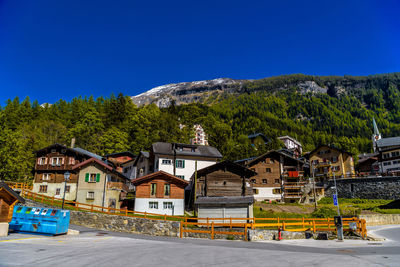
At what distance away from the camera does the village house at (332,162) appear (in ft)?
232

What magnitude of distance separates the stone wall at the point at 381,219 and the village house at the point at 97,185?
1478 inches

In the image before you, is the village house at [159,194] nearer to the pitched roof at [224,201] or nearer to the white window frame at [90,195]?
the pitched roof at [224,201]

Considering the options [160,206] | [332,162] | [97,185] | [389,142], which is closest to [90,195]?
[97,185]

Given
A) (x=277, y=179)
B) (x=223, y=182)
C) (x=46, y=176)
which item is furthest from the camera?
(x=277, y=179)

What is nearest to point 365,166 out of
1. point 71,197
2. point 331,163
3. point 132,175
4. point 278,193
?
point 331,163

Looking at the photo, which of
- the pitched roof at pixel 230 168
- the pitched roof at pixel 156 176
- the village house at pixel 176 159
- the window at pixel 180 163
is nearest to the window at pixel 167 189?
the pitched roof at pixel 156 176

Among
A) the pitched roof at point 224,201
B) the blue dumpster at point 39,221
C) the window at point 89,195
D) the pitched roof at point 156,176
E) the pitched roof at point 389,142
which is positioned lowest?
the blue dumpster at point 39,221

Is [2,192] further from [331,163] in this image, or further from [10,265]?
[331,163]

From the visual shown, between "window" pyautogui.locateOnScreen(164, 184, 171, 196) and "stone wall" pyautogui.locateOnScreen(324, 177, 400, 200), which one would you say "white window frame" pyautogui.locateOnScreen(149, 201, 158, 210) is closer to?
"window" pyautogui.locateOnScreen(164, 184, 171, 196)

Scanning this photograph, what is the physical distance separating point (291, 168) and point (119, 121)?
5372cm

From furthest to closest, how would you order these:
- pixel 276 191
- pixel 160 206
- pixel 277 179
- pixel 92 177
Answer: pixel 277 179, pixel 276 191, pixel 92 177, pixel 160 206

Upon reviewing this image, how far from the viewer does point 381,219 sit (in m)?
39.9

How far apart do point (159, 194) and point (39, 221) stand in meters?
18.4

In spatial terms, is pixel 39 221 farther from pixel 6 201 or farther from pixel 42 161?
pixel 42 161
